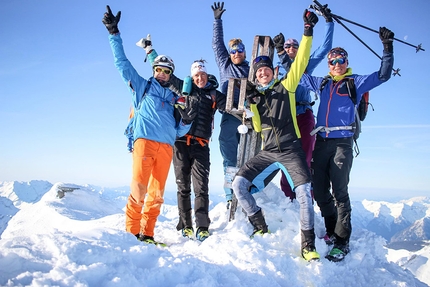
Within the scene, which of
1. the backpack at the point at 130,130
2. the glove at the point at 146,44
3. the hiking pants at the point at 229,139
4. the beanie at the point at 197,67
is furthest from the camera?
the hiking pants at the point at 229,139

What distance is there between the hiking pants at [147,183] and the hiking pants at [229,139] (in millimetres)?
1643

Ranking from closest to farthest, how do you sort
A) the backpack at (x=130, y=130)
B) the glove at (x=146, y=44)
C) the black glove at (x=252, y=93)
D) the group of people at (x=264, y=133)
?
the group of people at (x=264, y=133), the black glove at (x=252, y=93), the backpack at (x=130, y=130), the glove at (x=146, y=44)

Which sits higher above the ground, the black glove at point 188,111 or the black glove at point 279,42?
the black glove at point 279,42

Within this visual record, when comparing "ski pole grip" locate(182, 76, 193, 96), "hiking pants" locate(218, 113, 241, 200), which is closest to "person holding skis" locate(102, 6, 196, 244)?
"ski pole grip" locate(182, 76, 193, 96)

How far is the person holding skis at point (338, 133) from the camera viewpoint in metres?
4.57

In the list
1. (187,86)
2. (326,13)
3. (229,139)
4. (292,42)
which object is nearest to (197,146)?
(229,139)

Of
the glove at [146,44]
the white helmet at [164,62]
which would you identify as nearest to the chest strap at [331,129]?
the white helmet at [164,62]

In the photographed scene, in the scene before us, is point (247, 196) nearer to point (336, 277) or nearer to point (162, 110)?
point (336, 277)

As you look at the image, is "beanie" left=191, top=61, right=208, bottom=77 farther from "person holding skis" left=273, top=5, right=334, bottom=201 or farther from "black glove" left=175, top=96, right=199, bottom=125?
"person holding skis" left=273, top=5, right=334, bottom=201

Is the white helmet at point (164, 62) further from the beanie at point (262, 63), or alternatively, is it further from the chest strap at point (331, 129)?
the chest strap at point (331, 129)

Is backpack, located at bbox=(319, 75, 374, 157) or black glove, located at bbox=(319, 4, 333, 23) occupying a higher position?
black glove, located at bbox=(319, 4, 333, 23)

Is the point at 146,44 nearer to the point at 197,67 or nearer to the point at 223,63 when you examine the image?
the point at 197,67

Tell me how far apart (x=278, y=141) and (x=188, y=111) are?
192 cm

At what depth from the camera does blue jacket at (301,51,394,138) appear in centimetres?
470
